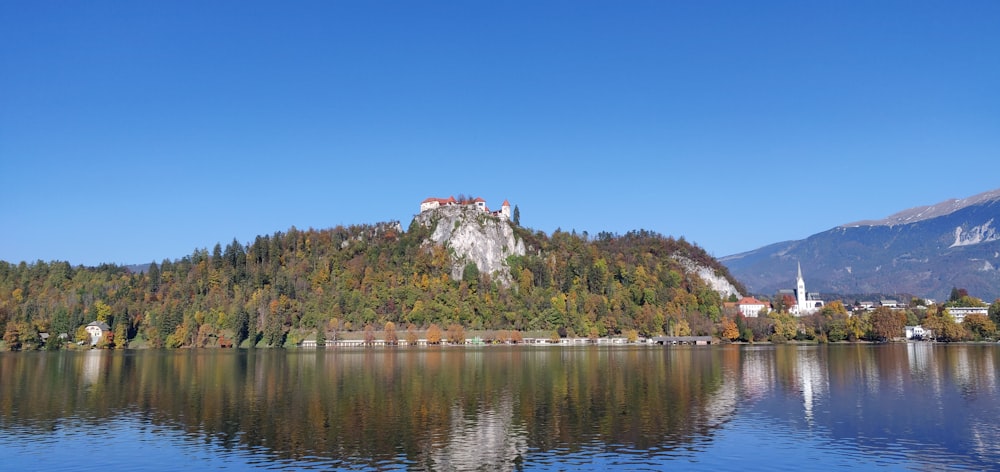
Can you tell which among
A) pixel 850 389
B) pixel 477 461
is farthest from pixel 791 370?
pixel 477 461

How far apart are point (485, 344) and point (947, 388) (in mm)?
138342

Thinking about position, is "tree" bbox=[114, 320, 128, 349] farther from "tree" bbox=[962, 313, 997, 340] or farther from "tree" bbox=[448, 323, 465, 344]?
"tree" bbox=[962, 313, 997, 340]

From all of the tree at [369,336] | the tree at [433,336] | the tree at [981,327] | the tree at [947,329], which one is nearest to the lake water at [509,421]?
the tree at [369,336]

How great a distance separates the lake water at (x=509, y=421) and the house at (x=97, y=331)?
113554mm

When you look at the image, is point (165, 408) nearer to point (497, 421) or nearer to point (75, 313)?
point (497, 421)

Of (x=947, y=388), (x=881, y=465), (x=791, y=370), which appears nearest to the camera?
(x=881, y=465)

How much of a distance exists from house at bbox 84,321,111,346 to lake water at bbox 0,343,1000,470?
373ft

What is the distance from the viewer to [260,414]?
53625 millimetres

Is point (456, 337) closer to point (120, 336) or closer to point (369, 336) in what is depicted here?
point (369, 336)

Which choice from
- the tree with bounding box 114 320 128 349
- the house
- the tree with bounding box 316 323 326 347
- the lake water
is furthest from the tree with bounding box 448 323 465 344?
the lake water

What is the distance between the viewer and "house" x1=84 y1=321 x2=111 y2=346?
190 meters

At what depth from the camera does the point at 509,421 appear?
164 ft

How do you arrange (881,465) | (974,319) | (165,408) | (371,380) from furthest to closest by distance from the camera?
(974,319)
(371,380)
(165,408)
(881,465)

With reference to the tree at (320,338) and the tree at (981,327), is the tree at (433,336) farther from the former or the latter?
the tree at (981,327)
